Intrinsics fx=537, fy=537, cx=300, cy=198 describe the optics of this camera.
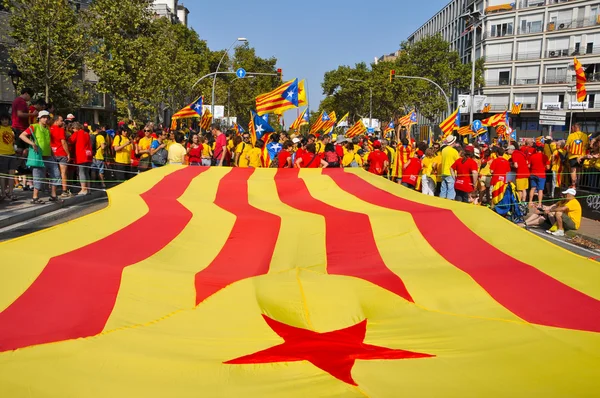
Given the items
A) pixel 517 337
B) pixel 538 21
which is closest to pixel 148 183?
pixel 517 337

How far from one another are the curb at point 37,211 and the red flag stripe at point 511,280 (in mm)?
6814

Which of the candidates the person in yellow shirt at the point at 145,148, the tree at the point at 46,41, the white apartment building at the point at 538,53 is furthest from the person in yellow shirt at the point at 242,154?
the white apartment building at the point at 538,53

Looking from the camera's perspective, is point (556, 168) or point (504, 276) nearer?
point (504, 276)

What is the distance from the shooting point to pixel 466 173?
11.1 meters

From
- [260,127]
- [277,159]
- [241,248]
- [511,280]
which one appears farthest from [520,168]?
[241,248]

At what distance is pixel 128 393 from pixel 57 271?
2.00m

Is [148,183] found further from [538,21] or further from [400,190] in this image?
[538,21]

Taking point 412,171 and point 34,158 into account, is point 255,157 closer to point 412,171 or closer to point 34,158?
point 412,171

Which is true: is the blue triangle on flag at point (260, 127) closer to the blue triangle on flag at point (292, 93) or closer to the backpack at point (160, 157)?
the blue triangle on flag at point (292, 93)

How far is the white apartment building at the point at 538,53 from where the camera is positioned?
178ft

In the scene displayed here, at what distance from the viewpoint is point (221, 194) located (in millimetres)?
7297

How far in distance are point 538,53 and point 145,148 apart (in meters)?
56.0

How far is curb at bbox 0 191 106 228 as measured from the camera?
9.25 m

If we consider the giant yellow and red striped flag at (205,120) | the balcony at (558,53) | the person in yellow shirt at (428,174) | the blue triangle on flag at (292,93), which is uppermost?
Result: the balcony at (558,53)
